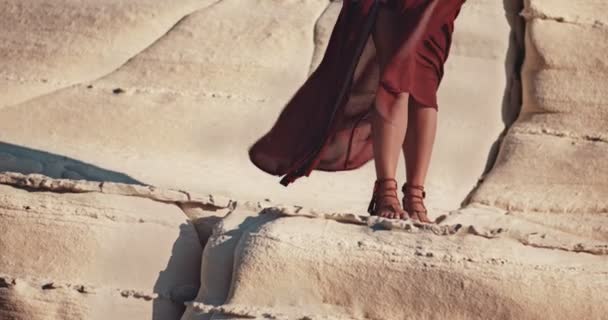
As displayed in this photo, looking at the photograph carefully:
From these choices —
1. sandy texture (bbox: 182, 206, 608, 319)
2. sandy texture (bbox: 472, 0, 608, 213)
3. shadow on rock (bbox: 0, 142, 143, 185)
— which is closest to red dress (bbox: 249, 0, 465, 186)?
sandy texture (bbox: 182, 206, 608, 319)

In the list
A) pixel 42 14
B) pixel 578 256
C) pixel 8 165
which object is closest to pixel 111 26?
pixel 42 14

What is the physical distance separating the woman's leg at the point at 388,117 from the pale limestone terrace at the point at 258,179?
449 mm

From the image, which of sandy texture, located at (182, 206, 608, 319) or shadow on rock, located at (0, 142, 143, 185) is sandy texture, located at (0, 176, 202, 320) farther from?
shadow on rock, located at (0, 142, 143, 185)

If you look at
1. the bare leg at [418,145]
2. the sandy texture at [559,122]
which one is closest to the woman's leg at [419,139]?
the bare leg at [418,145]

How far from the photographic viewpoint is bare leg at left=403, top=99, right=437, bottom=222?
6809 mm

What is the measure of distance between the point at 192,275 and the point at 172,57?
384 cm

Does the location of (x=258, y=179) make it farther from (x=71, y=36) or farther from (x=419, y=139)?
(x=419, y=139)

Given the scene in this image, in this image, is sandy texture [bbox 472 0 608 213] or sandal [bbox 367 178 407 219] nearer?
sandal [bbox 367 178 407 219]

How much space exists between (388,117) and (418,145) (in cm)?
22

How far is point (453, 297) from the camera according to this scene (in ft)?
19.2

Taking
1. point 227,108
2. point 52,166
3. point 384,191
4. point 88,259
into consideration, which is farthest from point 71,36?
point 88,259

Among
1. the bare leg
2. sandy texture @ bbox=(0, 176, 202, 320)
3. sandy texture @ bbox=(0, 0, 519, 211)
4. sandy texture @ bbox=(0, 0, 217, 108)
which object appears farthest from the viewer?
sandy texture @ bbox=(0, 0, 217, 108)

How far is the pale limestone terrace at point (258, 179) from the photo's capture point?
19.5ft

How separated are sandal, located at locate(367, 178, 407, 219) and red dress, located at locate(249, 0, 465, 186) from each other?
349 mm
